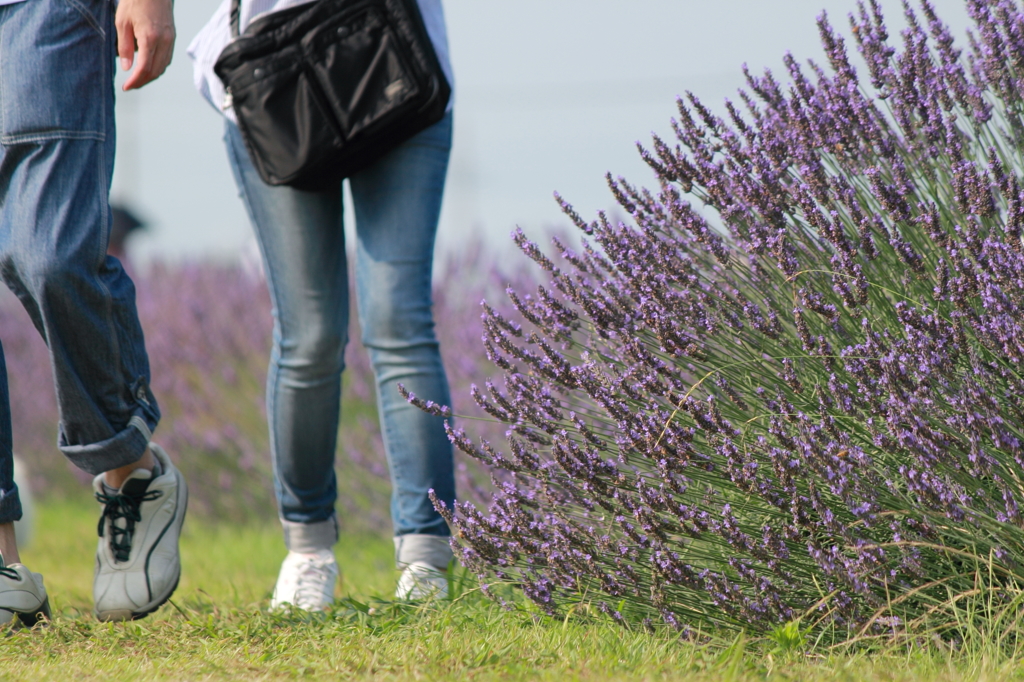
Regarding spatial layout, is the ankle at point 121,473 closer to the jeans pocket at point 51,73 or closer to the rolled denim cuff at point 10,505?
the rolled denim cuff at point 10,505

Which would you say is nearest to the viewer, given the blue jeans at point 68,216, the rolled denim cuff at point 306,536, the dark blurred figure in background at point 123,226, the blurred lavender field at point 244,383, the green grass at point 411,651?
the green grass at point 411,651

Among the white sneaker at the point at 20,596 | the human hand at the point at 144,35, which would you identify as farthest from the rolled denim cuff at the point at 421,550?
the human hand at the point at 144,35

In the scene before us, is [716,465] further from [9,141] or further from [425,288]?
[9,141]

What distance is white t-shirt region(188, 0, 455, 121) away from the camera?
245 centimetres

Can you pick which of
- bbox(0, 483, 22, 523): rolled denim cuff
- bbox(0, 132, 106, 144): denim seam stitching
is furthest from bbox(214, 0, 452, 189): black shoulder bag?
bbox(0, 483, 22, 523): rolled denim cuff

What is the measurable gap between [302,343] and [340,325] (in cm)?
10

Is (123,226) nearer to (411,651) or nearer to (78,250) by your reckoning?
(78,250)

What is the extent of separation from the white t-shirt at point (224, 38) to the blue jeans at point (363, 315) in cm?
12

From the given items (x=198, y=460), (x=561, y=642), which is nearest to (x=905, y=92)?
(x=561, y=642)

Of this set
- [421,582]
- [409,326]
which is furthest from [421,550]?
[409,326]

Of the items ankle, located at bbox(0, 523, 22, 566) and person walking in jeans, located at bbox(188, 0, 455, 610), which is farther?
person walking in jeans, located at bbox(188, 0, 455, 610)

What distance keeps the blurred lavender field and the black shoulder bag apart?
2109 millimetres

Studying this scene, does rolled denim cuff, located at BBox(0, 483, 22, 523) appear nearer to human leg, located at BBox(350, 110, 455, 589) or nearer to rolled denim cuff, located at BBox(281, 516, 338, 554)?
rolled denim cuff, located at BBox(281, 516, 338, 554)

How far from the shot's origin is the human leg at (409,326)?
2422 millimetres
